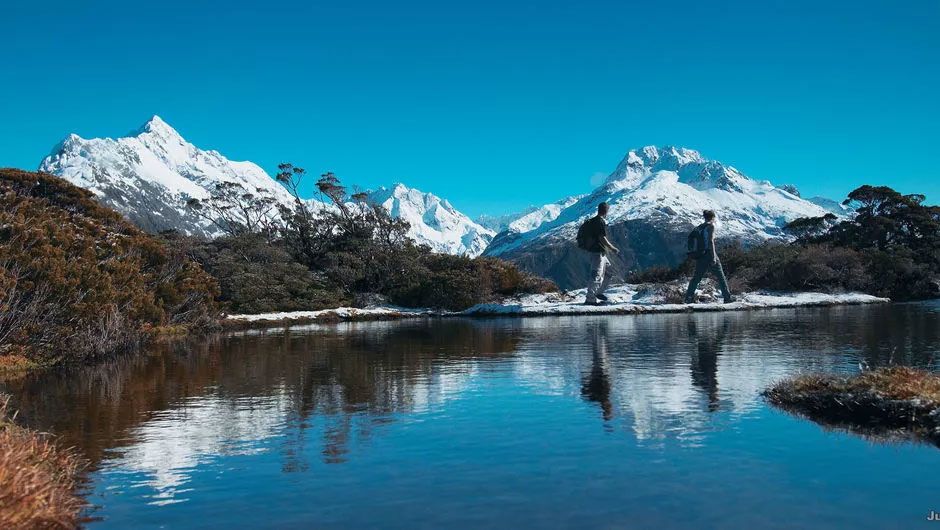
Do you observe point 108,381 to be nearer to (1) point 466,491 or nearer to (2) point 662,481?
(1) point 466,491

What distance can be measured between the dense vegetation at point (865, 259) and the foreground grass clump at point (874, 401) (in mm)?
42712

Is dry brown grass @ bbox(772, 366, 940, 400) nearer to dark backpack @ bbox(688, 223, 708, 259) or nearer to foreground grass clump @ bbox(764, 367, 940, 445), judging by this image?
foreground grass clump @ bbox(764, 367, 940, 445)

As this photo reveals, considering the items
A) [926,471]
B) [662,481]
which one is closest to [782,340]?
[926,471]

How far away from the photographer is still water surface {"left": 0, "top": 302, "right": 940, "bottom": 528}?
25.5ft

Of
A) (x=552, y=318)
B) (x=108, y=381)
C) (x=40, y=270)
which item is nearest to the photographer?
(x=108, y=381)

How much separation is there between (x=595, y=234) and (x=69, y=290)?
31036mm

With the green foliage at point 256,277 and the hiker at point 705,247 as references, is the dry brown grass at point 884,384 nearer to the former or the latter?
the hiker at point 705,247

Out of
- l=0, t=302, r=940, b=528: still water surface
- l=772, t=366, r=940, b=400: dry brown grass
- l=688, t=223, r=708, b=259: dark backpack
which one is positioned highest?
l=688, t=223, r=708, b=259: dark backpack

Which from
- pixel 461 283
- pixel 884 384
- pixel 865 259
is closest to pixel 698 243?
pixel 461 283

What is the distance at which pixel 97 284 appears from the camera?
23.1 metres

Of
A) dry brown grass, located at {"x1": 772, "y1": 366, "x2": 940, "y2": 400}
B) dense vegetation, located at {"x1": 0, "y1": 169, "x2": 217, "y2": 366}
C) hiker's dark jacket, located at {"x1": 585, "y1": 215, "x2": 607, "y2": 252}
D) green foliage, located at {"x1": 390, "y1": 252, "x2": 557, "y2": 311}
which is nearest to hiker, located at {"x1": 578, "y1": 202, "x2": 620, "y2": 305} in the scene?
hiker's dark jacket, located at {"x1": 585, "y1": 215, "x2": 607, "y2": 252}

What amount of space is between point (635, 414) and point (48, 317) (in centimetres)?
1872

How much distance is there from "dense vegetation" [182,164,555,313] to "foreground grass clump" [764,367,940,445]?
38647mm

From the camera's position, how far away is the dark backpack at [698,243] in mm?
44688
